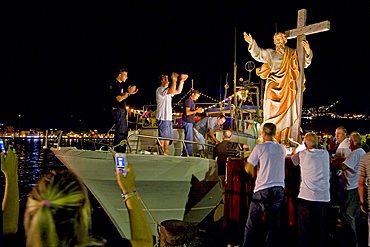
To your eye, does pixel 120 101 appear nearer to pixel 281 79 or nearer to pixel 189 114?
Answer: pixel 189 114

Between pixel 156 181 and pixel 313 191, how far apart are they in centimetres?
414

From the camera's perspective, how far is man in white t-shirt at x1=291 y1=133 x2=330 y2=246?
21.9 ft

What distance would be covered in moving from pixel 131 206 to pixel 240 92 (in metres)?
9.71

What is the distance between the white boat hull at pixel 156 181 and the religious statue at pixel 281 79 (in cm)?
189

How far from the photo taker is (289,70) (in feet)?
30.4

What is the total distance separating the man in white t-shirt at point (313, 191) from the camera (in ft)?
21.9

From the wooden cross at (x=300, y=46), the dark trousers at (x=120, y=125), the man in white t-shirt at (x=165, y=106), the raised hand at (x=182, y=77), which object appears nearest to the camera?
the wooden cross at (x=300, y=46)

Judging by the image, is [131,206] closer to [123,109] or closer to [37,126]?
[123,109]

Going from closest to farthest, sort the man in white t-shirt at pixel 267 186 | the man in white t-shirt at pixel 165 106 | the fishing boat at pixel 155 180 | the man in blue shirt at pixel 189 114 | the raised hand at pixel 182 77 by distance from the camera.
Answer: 1. the man in white t-shirt at pixel 267 186
2. the fishing boat at pixel 155 180
3. the raised hand at pixel 182 77
4. the man in white t-shirt at pixel 165 106
5. the man in blue shirt at pixel 189 114

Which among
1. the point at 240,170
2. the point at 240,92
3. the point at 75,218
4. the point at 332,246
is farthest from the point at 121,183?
the point at 240,92

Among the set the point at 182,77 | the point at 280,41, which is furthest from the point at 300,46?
the point at 182,77

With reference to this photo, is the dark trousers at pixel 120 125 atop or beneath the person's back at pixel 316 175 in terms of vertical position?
atop

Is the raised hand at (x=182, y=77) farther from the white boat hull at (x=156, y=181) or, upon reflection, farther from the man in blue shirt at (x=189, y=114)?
the white boat hull at (x=156, y=181)

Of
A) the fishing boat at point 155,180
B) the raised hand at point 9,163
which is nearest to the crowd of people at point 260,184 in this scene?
the raised hand at point 9,163
